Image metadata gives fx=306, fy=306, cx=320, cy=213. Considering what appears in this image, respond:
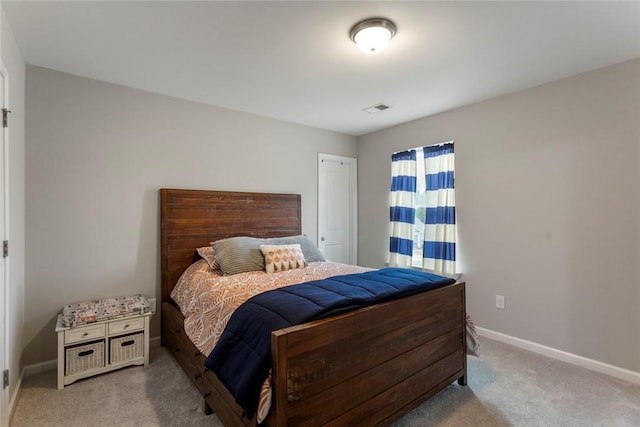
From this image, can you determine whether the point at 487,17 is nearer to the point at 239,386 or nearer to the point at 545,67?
the point at 545,67

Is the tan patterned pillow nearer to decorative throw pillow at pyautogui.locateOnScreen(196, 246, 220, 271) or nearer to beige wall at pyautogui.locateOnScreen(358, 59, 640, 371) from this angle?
decorative throw pillow at pyautogui.locateOnScreen(196, 246, 220, 271)

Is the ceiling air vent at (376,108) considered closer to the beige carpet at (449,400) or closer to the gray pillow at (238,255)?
the gray pillow at (238,255)

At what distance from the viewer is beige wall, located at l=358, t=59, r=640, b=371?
2344 mm

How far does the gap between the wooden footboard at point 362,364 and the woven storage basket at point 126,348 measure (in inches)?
17.8

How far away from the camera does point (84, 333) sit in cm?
228

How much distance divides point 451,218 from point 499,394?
178 centimetres

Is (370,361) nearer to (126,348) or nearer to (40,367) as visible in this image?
(126,348)

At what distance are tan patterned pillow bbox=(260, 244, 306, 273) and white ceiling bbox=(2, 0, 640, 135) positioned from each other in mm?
1504

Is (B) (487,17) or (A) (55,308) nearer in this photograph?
(B) (487,17)

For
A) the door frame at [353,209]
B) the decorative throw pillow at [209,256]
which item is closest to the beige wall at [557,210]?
the door frame at [353,209]

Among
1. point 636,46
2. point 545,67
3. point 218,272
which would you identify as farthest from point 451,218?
point 218,272

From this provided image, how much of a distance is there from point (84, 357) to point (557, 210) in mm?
4008

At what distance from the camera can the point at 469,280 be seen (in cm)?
331

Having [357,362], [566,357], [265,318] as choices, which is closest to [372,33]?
[265,318]
